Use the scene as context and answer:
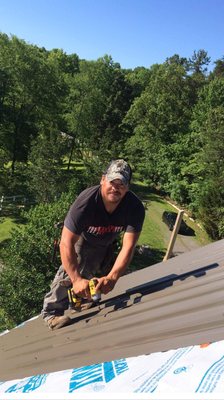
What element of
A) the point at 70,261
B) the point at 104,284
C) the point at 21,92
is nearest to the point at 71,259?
the point at 70,261

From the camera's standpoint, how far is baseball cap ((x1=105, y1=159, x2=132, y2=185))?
3.13 meters

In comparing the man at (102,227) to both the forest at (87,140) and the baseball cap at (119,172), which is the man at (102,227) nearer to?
the baseball cap at (119,172)

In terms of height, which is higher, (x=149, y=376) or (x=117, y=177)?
(x=117, y=177)

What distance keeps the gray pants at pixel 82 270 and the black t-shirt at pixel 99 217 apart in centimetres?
15

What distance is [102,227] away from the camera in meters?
3.53

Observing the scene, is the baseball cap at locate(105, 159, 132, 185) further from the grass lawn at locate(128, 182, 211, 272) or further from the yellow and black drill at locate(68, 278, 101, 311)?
the grass lawn at locate(128, 182, 211, 272)

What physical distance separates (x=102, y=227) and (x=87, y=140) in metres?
36.5

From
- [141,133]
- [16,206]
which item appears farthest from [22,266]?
[141,133]

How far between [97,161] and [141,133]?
18.5 m

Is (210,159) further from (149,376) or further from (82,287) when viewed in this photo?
(149,376)

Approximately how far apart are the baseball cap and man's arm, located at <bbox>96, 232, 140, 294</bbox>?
0.57 metres

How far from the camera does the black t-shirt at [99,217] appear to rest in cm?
331

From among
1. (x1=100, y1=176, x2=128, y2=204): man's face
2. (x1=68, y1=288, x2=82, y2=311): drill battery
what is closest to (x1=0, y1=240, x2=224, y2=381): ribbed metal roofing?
(x1=68, y1=288, x2=82, y2=311): drill battery

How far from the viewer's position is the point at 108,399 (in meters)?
1.60
